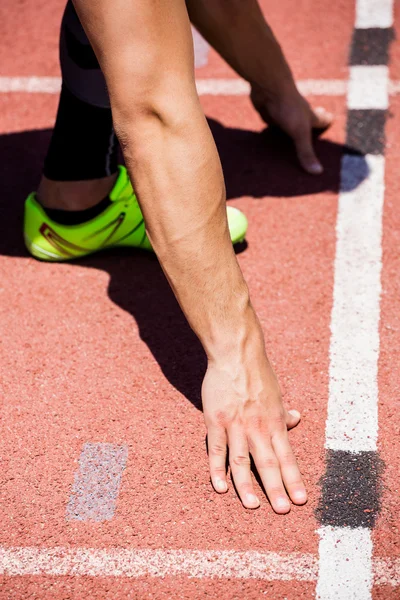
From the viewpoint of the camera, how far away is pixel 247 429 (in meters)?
2.00

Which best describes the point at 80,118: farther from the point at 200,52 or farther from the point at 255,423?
the point at 200,52

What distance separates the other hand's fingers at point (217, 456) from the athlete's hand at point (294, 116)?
1500mm

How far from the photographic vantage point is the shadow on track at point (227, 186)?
246cm

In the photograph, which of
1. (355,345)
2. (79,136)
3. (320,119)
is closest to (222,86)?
(320,119)

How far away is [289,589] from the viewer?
5.82ft

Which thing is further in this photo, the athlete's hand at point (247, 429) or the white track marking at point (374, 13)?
the white track marking at point (374, 13)

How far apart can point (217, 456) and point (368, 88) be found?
2.25 meters

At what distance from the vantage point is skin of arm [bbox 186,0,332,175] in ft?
9.71

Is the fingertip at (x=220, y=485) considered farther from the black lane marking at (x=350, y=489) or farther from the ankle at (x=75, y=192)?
the ankle at (x=75, y=192)

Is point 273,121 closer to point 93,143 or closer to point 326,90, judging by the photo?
point 326,90

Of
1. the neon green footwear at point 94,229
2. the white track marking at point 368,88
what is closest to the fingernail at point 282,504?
the neon green footwear at point 94,229

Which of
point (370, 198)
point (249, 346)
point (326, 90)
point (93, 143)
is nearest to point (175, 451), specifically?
point (249, 346)

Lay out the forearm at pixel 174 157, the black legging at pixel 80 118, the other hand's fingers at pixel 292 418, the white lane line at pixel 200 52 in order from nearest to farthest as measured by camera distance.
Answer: the forearm at pixel 174 157 < the other hand's fingers at pixel 292 418 < the black legging at pixel 80 118 < the white lane line at pixel 200 52

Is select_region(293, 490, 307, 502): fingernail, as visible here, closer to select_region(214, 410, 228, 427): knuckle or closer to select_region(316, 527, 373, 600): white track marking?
select_region(316, 527, 373, 600): white track marking
